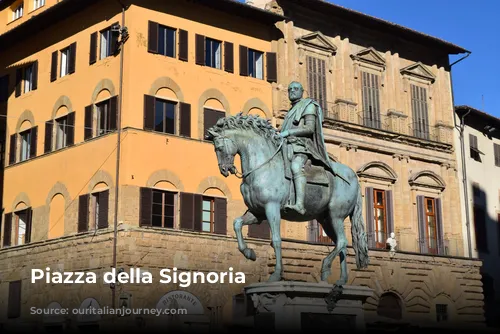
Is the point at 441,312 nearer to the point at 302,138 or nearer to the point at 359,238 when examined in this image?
the point at 359,238

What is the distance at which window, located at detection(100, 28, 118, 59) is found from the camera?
1022 inches

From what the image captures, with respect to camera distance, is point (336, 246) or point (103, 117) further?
point (103, 117)

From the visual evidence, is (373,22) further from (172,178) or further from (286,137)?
(286,137)

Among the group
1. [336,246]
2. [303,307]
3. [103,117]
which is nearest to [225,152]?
[336,246]

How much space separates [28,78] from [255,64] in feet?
27.3

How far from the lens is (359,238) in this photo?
12.2m

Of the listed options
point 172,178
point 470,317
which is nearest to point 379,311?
point 470,317

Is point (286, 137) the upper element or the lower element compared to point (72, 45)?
lower

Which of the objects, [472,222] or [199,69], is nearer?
[199,69]

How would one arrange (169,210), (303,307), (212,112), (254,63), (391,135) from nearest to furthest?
1. (303,307)
2. (169,210)
3. (212,112)
4. (254,63)
5. (391,135)

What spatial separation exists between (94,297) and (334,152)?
10.1 m

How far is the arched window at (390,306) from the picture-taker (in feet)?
97.4

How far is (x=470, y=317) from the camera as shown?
32125 mm

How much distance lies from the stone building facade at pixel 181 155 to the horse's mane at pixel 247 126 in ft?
37.7
